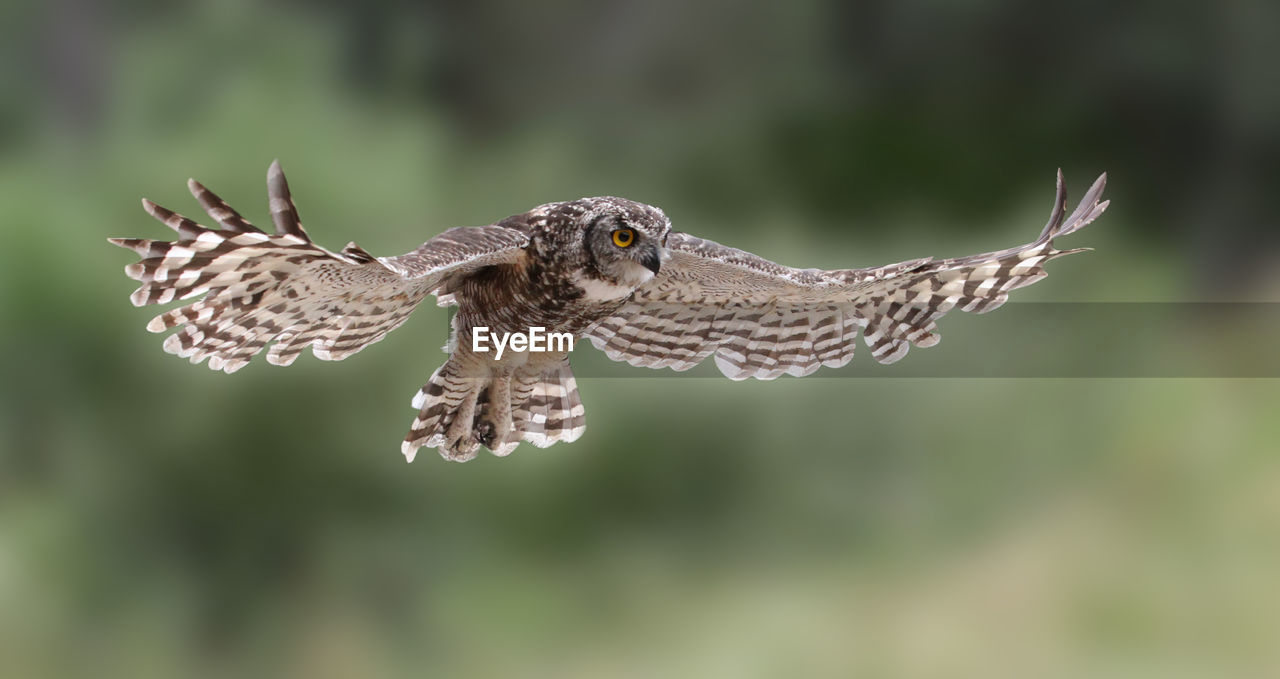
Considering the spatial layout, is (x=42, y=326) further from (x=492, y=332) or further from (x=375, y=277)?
(x=375, y=277)

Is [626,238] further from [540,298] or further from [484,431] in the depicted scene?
[484,431]

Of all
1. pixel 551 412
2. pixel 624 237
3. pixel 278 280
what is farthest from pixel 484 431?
pixel 278 280

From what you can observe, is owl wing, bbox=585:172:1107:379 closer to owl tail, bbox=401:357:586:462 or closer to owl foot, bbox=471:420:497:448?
owl tail, bbox=401:357:586:462

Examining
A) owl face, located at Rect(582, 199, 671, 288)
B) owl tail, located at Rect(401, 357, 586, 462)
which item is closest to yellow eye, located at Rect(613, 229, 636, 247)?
owl face, located at Rect(582, 199, 671, 288)

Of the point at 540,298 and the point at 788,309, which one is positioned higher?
the point at 788,309

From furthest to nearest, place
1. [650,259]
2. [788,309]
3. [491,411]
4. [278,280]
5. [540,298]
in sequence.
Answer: [788,309] → [491,411] → [540,298] → [650,259] → [278,280]

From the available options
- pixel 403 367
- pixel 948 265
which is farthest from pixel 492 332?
pixel 403 367
